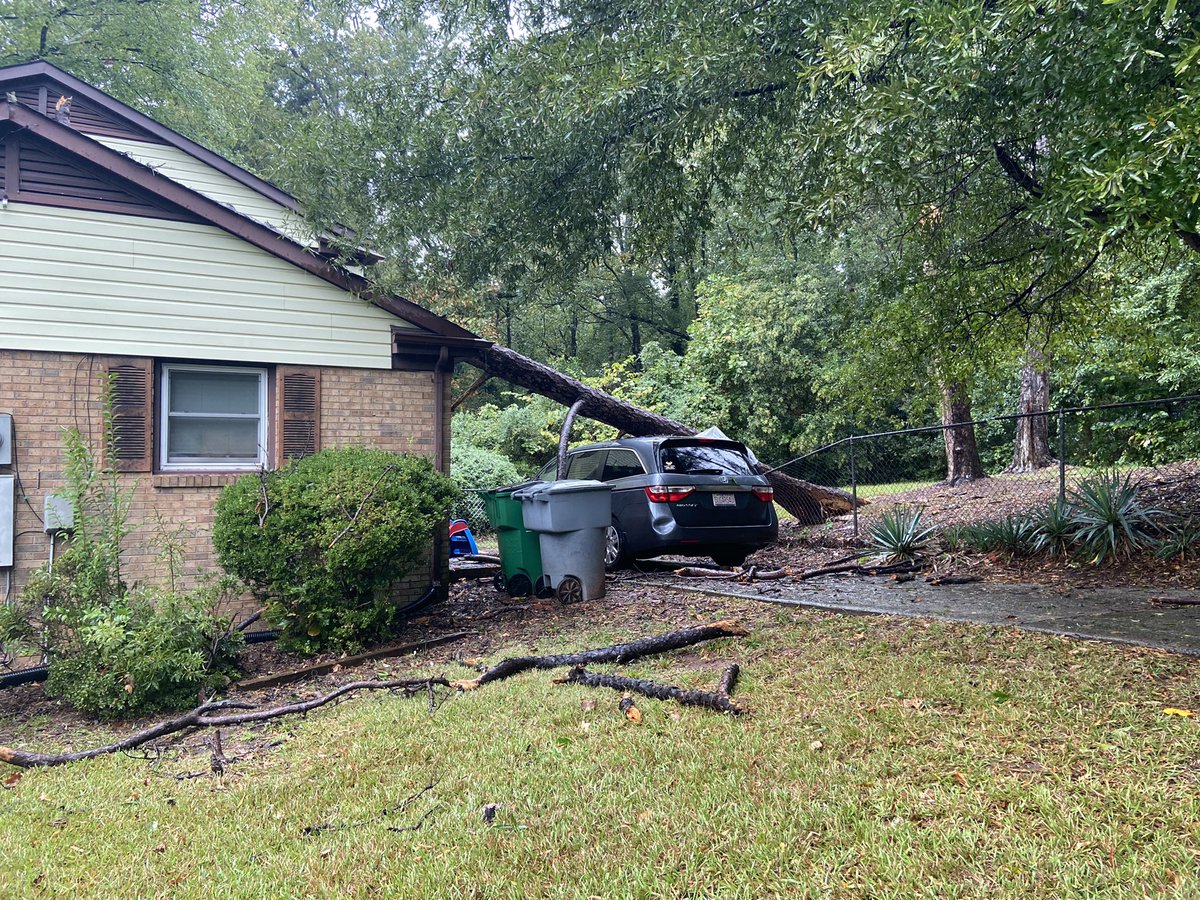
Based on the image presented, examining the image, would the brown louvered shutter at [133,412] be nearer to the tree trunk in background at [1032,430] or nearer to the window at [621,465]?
the window at [621,465]

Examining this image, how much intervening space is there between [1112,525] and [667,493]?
4647 mm

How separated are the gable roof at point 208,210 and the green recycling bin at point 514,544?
1826 millimetres

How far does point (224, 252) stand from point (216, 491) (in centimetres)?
253

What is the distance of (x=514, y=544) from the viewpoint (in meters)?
9.22

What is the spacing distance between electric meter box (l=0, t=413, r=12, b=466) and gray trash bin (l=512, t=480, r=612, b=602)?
4.80 meters

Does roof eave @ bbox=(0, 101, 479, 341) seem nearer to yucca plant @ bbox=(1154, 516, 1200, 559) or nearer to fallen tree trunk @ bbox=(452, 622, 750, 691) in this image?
fallen tree trunk @ bbox=(452, 622, 750, 691)

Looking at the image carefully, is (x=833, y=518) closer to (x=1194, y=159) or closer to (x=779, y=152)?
(x=779, y=152)

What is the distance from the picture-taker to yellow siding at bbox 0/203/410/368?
7.86 m

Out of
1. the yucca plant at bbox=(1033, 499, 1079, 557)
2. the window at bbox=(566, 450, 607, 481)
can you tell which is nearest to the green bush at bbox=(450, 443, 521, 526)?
the window at bbox=(566, 450, 607, 481)

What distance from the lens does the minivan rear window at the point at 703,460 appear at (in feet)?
33.0

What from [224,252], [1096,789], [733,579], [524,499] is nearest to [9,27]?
[224,252]

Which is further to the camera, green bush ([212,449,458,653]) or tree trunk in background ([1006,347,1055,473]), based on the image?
tree trunk in background ([1006,347,1055,473])

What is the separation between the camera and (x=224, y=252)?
28.4 ft

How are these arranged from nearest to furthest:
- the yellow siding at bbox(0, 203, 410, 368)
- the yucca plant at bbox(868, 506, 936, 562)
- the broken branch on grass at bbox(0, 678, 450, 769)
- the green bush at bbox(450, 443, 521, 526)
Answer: the broken branch on grass at bbox(0, 678, 450, 769), the yellow siding at bbox(0, 203, 410, 368), the yucca plant at bbox(868, 506, 936, 562), the green bush at bbox(450, 443, 521, 526)
